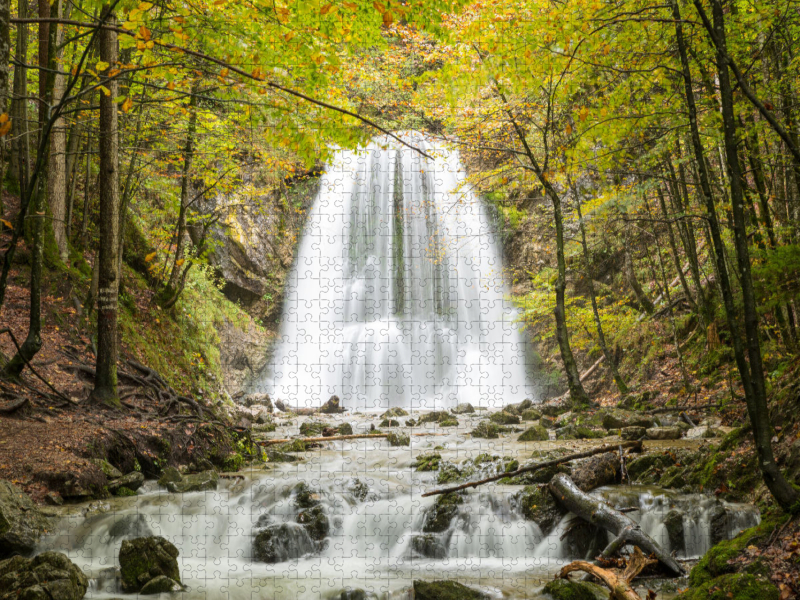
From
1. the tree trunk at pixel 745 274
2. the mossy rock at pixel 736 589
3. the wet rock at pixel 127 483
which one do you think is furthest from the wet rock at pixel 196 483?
the tree trunk at pixel 745 274

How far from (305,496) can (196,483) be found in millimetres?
1261

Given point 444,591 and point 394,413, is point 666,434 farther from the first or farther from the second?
point 394,413

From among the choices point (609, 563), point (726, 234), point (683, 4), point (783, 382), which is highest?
point (683, 4)

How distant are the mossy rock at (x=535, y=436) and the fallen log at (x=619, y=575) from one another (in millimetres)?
4168

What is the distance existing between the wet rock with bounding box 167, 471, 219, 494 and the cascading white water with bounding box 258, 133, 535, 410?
8.85m

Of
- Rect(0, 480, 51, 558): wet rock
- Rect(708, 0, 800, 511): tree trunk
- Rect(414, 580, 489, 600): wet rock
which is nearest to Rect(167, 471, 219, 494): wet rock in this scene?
Rect(0, 480, 51, 558): wet rock

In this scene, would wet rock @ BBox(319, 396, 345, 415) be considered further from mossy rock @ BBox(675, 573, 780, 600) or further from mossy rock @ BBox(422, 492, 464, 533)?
mossy rock @ BBox(675, 573, 780, 600)

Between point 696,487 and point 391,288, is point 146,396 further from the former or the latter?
point 391,288

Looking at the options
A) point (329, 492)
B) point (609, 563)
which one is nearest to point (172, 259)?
point (329, 492)

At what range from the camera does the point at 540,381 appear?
1603 centimetres

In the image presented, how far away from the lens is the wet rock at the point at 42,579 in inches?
122

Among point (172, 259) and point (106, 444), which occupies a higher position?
point (172, 259)

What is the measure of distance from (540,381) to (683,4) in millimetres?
12963

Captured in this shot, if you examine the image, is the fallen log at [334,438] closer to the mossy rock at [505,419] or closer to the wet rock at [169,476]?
the mossy rock at [505,419]
